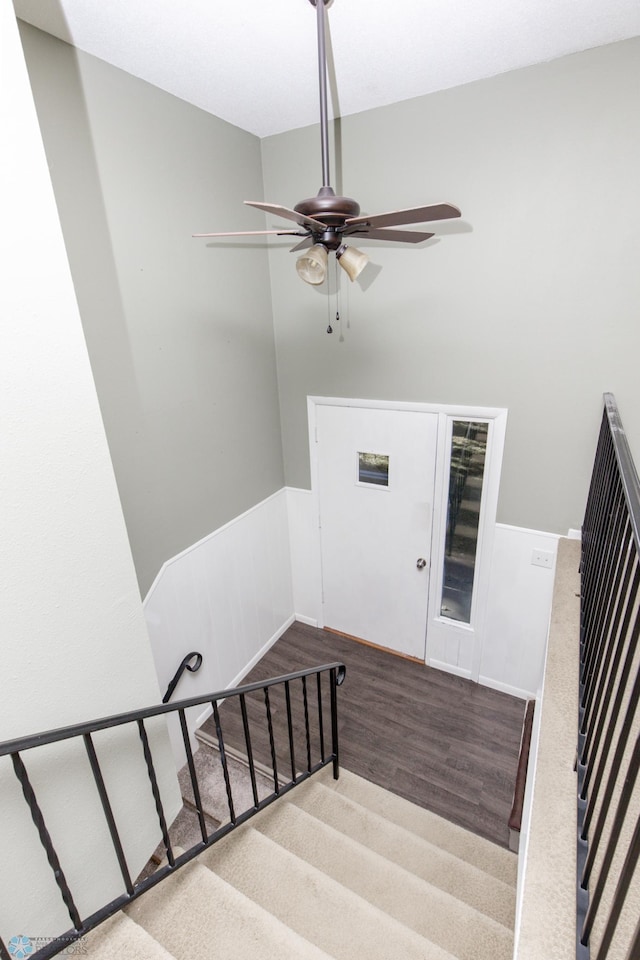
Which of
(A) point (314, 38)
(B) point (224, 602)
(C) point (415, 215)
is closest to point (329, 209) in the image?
(C) point (415, 215)

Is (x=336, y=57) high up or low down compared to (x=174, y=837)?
up

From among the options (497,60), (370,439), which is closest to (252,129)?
(497,60)

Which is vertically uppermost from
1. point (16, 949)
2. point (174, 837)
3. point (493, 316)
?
point (493, 316)

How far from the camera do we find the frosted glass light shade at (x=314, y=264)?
1902mm

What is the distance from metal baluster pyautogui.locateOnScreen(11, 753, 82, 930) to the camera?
4.06ft

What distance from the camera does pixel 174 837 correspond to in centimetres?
220

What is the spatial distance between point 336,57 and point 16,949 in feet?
12.3

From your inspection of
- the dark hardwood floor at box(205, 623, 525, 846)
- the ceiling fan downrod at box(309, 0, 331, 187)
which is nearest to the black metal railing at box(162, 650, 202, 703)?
the dark hardwood floor at box(205, 623, 525, 846)

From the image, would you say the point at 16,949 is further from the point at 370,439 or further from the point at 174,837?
the point at 370,439

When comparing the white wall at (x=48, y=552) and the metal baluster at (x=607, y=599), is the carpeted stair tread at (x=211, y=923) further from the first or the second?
the metal baluster at (x=607, y=599)

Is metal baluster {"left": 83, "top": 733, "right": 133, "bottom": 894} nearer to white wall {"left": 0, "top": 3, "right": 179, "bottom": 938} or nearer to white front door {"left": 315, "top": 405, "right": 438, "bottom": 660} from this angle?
white wall {"left": 0, "top": 3, "right": 179, "bottom": 938}

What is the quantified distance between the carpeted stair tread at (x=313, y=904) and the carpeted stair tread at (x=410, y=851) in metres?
0.51

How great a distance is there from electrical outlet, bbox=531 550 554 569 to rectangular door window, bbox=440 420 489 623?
1.31 feet

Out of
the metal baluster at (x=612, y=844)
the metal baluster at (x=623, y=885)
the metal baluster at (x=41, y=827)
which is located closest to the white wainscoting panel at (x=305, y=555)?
the metal baluster at (x=41, y=827)
